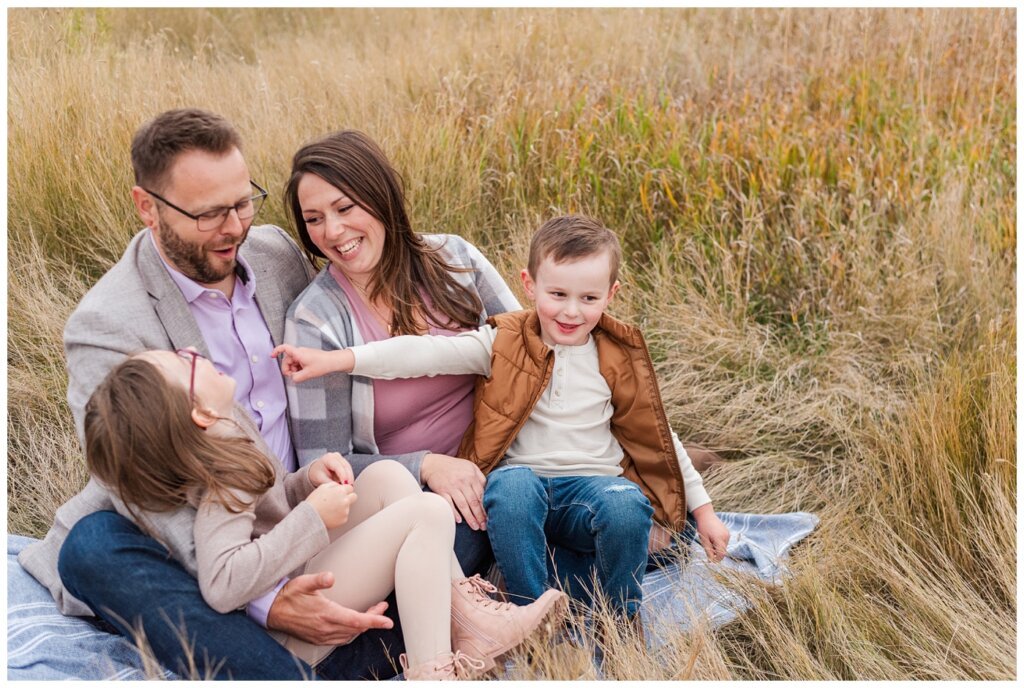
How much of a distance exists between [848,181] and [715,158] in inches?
26.3

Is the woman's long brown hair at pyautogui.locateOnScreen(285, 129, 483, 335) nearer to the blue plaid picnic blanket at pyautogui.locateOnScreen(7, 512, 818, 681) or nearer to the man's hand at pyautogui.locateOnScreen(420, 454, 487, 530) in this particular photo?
the man's hand at pyautogui.locateOnScreen(420, 454, 487, 530)

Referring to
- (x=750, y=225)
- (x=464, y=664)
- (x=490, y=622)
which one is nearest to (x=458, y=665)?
(x=464, y=664)

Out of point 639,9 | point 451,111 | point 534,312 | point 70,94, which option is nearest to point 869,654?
point 534,312

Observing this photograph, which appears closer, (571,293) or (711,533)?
(571,293)

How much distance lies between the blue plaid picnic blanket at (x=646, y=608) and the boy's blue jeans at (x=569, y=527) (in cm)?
18

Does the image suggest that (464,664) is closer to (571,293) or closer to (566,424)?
(566,424)

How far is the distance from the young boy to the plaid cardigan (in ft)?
0.34

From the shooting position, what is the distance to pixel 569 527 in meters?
3.08

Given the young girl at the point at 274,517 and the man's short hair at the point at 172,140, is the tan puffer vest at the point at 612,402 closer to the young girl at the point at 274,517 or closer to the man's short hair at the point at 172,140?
the young girl at the point at 274,517

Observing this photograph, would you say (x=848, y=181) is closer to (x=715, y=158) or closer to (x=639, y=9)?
(x=715, y=158)

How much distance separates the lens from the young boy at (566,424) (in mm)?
2982

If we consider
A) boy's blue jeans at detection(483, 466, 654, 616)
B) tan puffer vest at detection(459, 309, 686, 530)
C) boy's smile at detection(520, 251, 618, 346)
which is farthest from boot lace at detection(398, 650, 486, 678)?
boy's smile at detection(520, 251, 618, 346)

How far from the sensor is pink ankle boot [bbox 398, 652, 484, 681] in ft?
8.79

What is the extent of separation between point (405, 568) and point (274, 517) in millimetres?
404
